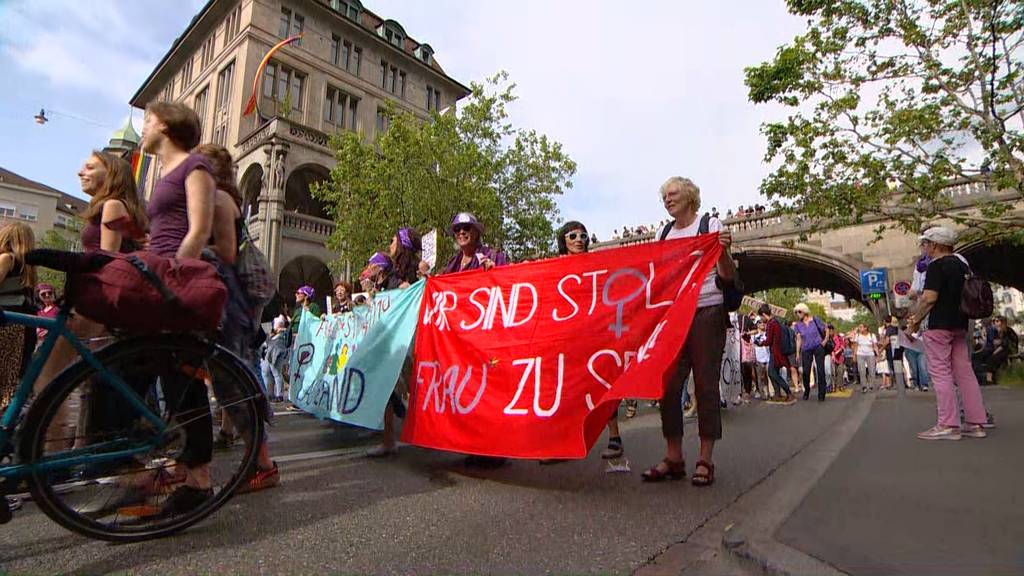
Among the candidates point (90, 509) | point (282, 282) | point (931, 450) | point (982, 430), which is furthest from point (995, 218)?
point (282, 282)

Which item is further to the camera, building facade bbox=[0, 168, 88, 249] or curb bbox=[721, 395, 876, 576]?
building facade bbox=[0, 168, 88, 249]

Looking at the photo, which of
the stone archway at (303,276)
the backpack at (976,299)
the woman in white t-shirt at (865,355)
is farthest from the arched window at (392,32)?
the backpack at (976,299)

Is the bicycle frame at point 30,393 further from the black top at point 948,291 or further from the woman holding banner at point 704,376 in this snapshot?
the black top at point 948,291

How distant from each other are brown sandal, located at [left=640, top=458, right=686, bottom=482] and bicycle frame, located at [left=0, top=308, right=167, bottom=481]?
8.17ft

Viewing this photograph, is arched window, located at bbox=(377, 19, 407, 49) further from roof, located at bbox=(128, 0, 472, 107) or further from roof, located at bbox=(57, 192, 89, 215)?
roof, located at bbox=(57, 192, 89, 215)

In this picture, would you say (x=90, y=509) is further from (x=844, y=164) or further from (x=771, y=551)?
(x=844, y=164)

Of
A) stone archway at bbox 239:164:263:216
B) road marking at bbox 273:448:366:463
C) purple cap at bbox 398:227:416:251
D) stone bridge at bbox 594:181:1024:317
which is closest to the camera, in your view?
road marking at bbox 273:448:366:463

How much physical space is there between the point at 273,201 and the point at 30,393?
846 inches

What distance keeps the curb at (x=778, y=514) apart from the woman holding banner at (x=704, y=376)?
1.19 feet

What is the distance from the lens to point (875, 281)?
21812 millimetres

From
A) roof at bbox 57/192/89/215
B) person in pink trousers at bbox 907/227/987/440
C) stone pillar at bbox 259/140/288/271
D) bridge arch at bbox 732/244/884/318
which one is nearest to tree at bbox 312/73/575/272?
stone pillar at bbox 259/140/288/271

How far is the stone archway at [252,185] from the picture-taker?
77.4 feet

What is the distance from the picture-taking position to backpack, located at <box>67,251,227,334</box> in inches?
77.7

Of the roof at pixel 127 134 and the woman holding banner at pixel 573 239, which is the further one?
the roof at pixel 127 134
